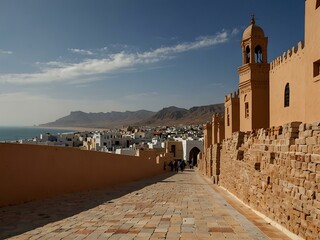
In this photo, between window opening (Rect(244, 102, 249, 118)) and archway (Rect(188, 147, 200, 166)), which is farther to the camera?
archway (Rect(188, 147, 200, 166))

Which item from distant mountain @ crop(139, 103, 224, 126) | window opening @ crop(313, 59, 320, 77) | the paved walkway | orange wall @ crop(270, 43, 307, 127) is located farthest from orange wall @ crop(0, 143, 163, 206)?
distant mountain @ crop(139, 103, 224, 126)

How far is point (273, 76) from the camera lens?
1881 centimetres

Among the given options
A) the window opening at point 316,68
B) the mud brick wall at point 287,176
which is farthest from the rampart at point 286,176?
Answer: the window opening at point 316,68

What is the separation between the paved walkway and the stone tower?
451 inches

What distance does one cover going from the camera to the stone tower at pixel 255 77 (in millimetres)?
20625

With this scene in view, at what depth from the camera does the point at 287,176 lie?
6.58 m

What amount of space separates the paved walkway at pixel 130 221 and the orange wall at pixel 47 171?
1.46ft

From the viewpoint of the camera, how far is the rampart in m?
5.43

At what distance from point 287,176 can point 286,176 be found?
55 mm

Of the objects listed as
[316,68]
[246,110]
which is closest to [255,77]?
[246,110]

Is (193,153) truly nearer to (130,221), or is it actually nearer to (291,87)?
(291,87)

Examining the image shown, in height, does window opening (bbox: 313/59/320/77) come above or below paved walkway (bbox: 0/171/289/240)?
above

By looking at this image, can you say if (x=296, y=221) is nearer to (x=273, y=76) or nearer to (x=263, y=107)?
(x=273, y=76)

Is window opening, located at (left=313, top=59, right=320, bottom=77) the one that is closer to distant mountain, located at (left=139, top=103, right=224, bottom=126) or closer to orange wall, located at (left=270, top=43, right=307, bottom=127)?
orange wall, located at (left=270, top=43, right=307, bottom=127)
